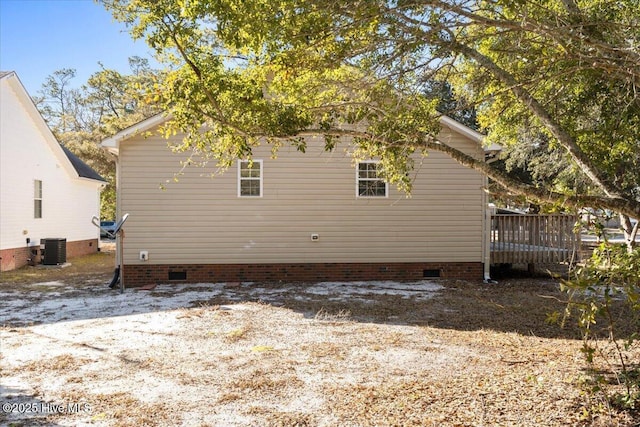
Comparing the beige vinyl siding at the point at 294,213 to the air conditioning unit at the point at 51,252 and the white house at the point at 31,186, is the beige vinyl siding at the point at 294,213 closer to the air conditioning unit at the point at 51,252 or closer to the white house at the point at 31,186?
the white house at the point at 31,186

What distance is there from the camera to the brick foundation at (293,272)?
11.4 meters

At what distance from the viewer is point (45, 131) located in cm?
1617

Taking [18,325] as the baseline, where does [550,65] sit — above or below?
above

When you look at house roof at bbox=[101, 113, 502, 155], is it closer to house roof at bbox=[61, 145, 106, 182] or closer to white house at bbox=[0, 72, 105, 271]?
white house at bbox=[0, 72, 105, 271]

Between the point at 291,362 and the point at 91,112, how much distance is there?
33.8 meters

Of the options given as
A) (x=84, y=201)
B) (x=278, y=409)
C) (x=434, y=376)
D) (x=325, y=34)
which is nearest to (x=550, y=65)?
(x=325, y=34)

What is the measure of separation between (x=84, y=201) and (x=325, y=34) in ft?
60.2

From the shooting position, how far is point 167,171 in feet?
37.1

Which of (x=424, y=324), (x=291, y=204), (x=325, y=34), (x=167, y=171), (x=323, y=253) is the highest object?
(x=325, y=34)

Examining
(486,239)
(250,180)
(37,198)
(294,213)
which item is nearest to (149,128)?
(250,180)

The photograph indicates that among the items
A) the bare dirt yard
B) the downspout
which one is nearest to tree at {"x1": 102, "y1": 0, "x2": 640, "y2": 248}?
the bare dirt yard

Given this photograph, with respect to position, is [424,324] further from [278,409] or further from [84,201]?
[84,201]

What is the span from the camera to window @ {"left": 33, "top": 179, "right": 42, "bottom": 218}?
15648 millimetres

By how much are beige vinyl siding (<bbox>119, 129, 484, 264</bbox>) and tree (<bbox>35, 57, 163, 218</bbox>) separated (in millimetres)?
14068
